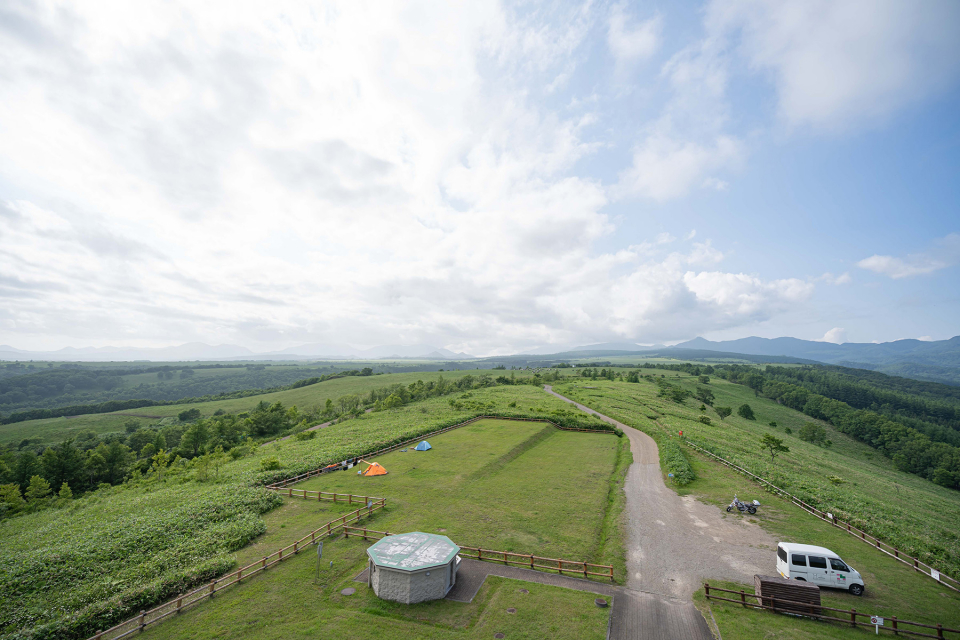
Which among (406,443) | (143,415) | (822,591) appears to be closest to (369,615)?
(822,591)

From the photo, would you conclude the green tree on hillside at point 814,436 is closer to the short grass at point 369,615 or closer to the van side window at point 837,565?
the van side window at point 837,565

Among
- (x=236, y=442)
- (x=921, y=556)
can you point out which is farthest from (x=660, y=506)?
(x=236, y=442)

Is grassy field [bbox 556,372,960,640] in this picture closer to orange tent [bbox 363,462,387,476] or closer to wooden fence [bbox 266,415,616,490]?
wooden fence [bbox 266,415,616,490]

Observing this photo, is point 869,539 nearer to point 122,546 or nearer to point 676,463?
point 676,463

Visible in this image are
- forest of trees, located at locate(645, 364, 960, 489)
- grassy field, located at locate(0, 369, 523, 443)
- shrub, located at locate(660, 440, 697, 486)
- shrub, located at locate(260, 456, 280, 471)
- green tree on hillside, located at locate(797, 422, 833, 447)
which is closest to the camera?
shrub, located at locate(660, 440, 697, 486)

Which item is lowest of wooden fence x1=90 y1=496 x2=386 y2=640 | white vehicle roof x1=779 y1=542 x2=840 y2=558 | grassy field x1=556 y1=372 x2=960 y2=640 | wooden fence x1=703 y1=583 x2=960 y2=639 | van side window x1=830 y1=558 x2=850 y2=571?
grassy field x1=556 y1=372 x2=960 y2=640

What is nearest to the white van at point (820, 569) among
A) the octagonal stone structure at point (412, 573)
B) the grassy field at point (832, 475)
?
the grassy field at point (832, 475)

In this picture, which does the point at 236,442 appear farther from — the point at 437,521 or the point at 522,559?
the point at 522,559

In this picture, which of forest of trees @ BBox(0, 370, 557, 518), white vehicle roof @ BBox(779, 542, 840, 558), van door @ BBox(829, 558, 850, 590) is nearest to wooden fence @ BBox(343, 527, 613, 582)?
white vehicle roof @ BBox(779, 542, 840, 558)

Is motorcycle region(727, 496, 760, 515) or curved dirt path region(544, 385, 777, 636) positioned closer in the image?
curved dirt path region(544, 385, 777, 636)
